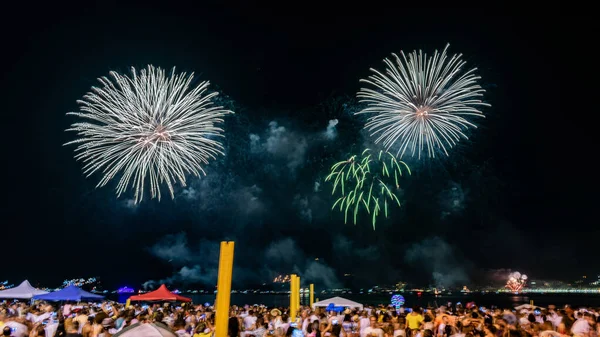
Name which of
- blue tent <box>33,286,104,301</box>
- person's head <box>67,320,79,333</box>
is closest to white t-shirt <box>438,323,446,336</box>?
person's head <box>67,320,79,333</box>

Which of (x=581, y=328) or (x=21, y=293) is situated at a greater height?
(x=21, y=293)

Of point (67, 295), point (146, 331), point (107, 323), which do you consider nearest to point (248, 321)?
Result: point (107, 323)

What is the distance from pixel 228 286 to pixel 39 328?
4.38 m

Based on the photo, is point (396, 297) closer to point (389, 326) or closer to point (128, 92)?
point (389, 326)

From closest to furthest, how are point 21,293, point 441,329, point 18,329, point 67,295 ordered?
1. point 18,329
2. point 441,329
3. point 67,295
4. point 21,293

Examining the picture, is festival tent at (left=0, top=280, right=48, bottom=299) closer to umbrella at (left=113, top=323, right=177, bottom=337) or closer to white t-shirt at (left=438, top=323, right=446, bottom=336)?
white t-shirt at (left=438, top=323, right=446, bottom=336)

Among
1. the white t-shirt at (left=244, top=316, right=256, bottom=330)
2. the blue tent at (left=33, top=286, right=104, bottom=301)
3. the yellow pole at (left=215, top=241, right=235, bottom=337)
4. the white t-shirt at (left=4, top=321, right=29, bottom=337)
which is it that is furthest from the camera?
the blue tent at (left=33, top=286, right=104, bottom=301)

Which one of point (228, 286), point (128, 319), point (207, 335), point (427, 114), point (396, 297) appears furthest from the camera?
point (396, 297)

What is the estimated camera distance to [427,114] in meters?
23.0

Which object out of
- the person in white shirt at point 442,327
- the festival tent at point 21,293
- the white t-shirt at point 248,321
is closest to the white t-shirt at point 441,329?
the person in white shirt at point 442,327

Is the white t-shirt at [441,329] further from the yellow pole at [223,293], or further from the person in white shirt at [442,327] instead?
the yellow pole at [223,293]

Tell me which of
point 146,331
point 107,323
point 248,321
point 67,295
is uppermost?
point 67,295

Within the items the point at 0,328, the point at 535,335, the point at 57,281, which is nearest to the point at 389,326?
the point at 535,335

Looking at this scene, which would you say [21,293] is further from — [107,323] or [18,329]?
[107,323]
